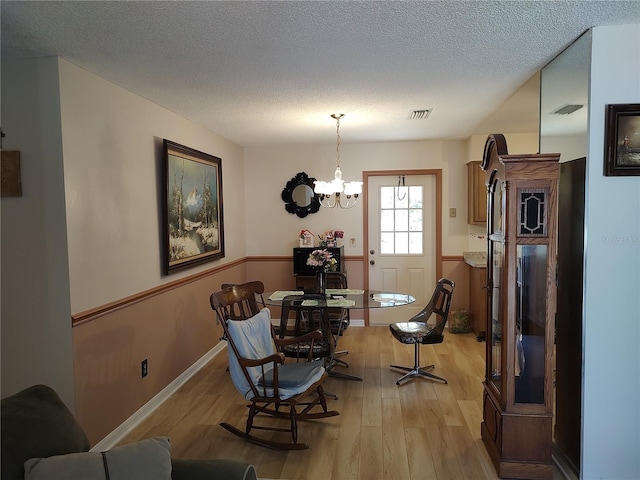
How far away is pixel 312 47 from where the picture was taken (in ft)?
7.60

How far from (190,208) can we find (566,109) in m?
3.08

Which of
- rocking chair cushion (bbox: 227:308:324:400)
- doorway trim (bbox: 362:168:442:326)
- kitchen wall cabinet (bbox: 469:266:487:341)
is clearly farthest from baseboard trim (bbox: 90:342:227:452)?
kitchen wall cabinet (bbox: 469:266:487:341)

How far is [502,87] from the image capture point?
3.16 meters

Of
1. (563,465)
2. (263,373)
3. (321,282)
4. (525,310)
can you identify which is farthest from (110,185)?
(563,465)

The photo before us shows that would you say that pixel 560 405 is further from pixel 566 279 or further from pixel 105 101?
pixel 105 101

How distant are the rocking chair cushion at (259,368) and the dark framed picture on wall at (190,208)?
104cm

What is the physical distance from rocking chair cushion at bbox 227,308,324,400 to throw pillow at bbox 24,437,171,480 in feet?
4.38

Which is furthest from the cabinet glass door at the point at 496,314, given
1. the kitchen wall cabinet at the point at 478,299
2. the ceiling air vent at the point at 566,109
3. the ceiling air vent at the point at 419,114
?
the kitchen wall cabinet at the point at 478,299

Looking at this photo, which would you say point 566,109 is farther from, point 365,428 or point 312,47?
point 365,428

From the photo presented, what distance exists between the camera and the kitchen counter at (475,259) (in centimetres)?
506

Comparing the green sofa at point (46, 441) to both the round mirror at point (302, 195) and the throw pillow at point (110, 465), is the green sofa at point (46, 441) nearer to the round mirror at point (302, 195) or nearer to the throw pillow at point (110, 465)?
the throw pillow at point (110, 465)

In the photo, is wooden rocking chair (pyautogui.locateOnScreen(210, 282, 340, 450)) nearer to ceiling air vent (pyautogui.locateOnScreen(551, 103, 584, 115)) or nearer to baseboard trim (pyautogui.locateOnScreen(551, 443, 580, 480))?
baseboard trim (pyautogui.locateOnScreen(551, 443, 580, 480))

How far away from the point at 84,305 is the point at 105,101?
1.34 m

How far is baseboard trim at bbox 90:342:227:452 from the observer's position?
283 cm
